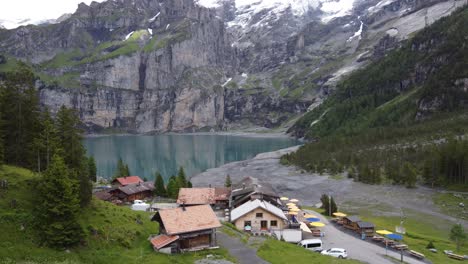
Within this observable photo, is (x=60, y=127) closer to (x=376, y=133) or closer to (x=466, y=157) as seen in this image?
(x=466, y=157)

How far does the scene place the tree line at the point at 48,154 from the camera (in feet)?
102

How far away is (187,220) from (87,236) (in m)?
9.66

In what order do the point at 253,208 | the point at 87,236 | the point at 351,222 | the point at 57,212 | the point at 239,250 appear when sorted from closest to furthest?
the point at 57,212 < the point at 87,236 < the point at 239,250 < the point at 253,208 < the point at 351,222

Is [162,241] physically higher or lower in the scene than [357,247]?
higher

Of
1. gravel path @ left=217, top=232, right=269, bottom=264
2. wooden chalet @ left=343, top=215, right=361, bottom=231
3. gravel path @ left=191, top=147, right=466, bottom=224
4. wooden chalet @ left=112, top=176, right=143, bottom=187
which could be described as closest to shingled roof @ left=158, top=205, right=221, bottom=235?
gravel path @ left=217, top=232, right=269, bottom=264

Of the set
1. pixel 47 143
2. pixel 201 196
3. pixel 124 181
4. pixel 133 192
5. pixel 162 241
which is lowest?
pixel 133 192

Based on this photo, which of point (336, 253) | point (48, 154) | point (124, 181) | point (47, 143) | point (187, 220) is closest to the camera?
point (187, 220)

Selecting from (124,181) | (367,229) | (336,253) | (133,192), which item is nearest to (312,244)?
(336,253)

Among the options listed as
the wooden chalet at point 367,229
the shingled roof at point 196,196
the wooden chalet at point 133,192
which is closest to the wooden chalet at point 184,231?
the wooden chalet at point 367,229

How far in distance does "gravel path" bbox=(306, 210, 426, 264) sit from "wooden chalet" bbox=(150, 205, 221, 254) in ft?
49.8

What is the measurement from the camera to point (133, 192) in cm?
7762

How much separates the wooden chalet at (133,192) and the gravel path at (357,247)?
40.0 metres

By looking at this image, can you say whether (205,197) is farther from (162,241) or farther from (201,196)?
(162,241)

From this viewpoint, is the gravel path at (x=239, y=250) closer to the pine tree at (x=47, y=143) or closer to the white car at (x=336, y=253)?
the white car at (x=336, y=253)
